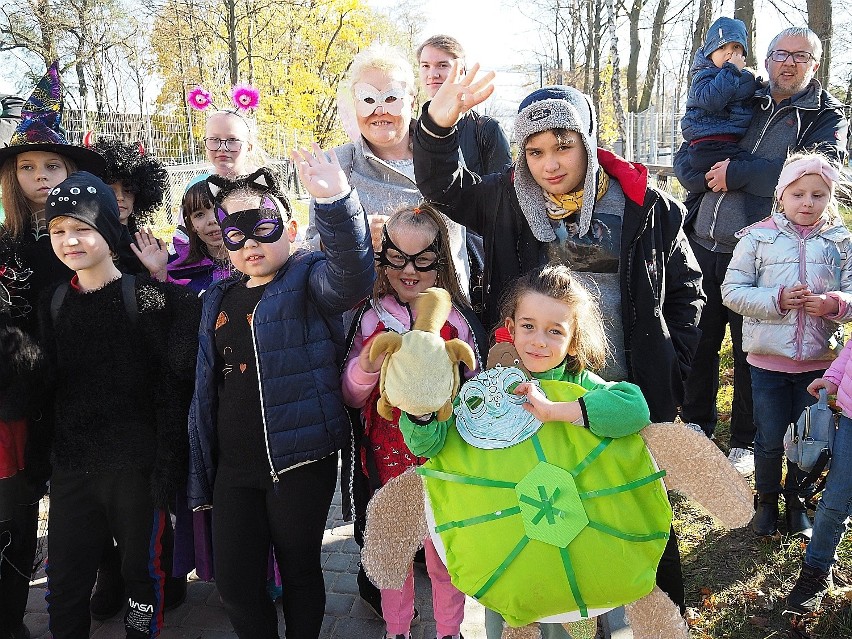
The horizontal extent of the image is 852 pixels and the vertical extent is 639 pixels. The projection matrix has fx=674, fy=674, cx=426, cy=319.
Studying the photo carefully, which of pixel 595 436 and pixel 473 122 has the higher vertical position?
pixel 473 122

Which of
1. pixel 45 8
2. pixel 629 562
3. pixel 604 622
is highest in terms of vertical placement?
pixel 45 8

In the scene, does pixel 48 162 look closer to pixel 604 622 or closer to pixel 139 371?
pixel 139 371

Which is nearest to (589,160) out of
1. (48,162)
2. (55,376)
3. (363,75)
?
(363,75)

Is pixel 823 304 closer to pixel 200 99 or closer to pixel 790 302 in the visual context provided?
pixel 790 302

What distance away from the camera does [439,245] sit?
2773mm

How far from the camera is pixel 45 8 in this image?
23.8 metres

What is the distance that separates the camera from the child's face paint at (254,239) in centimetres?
247

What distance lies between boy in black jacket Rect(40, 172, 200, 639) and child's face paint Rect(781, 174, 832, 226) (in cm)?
291

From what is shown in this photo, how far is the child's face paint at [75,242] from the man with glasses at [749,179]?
3549 mm

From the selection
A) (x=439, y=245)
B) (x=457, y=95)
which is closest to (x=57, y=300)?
(x=439, y=245)

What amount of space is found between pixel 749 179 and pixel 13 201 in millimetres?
4133

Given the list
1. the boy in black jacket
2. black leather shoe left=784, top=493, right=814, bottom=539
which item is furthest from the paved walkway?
black leather shoe left=784, top=493, right=814, bottom=539

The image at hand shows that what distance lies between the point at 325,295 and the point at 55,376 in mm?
1187

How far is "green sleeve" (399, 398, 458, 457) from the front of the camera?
2.04 metres
